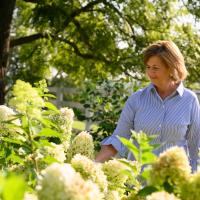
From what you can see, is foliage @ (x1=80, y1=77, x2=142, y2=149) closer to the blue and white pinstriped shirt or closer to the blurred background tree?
the blurred background tree

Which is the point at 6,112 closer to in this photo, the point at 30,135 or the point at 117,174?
the point at 117,174

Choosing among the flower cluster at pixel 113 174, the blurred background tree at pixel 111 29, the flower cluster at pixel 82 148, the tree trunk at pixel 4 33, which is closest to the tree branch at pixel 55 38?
the blurred background tree at pixel 111 29

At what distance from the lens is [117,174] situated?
1.51 m

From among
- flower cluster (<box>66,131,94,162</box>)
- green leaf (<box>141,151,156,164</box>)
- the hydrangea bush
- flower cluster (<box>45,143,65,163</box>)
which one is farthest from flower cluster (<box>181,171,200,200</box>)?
flower cluster (<box>66,131,94,162</box>)

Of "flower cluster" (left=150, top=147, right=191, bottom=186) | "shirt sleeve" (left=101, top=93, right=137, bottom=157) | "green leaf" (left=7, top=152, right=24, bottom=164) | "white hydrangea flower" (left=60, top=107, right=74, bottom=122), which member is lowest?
"shirt sleeve" (left=101, top=93, right=137, bottom=157)

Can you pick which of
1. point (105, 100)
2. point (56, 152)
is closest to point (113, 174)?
point (56, 152)

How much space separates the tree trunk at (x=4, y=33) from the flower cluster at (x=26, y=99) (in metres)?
A: 9.04

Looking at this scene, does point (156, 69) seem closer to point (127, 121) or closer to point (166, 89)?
point (166, 89)

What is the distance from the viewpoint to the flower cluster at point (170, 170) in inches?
37.7

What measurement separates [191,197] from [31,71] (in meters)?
12.9

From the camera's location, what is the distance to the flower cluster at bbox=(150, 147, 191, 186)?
0.96 meters

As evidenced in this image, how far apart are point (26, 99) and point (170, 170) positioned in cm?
38

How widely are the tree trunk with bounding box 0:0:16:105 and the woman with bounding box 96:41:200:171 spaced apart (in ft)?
23.5

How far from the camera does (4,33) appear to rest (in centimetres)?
1031
